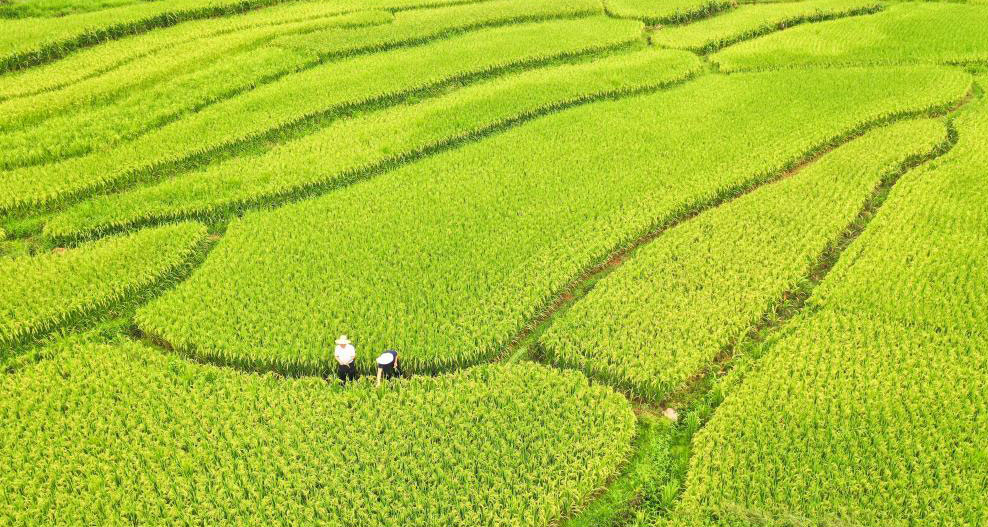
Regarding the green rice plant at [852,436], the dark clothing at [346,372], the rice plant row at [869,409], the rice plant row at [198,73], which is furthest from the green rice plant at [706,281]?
the rice plant row at [198,73]

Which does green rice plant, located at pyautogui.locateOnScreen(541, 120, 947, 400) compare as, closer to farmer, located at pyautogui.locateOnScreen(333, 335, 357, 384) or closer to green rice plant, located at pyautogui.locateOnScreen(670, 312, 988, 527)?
green rice plant, located at pyautogui.locateOnScreen(670, 312, 988, 527)

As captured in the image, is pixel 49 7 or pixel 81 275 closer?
pixel 81 275

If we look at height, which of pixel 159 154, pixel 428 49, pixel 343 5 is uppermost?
pixel 343 5

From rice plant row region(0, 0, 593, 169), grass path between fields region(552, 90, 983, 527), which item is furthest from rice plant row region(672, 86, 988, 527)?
rice plant row region(0, 0, 593, 169)

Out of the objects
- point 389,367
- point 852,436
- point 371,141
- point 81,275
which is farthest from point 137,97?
point 852,436

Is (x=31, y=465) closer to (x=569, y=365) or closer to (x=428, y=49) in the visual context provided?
(x=569, y=365)

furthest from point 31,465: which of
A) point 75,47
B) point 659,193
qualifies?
point 75,47

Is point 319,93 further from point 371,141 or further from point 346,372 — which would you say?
point 346,372
